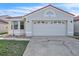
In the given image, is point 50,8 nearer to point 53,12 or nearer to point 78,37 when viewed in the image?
point 53,12

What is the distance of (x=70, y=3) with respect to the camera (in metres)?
8.82

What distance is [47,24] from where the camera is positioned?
34.1 ft

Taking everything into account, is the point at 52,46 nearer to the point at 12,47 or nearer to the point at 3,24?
the point at 12,47

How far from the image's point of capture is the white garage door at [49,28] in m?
9.76

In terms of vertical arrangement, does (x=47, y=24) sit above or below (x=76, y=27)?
above

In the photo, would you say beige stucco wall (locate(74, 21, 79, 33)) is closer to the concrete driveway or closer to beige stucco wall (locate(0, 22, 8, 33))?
the concrete driveway

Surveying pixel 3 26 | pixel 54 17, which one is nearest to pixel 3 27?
pixel 3 26

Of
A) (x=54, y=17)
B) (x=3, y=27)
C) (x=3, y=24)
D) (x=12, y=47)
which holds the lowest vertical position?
(x=12, y=47)

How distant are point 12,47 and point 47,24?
203cm

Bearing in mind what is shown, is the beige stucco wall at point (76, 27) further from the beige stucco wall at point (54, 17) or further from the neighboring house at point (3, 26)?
the neighboring house at point (3, 26)

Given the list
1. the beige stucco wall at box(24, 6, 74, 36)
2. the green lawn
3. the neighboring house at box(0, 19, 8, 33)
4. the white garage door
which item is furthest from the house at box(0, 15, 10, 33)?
the white garage door

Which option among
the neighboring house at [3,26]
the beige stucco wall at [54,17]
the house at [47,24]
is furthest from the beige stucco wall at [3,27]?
the beige stucco wall at [54,17]

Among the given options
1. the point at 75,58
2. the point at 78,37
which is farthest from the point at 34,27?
the point at 75,58

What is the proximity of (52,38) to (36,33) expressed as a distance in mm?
839
